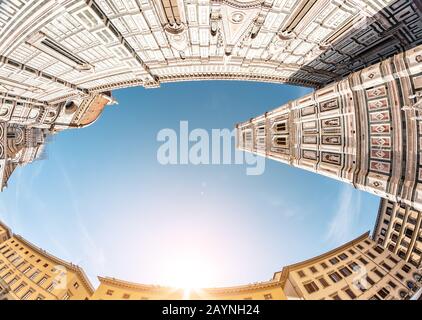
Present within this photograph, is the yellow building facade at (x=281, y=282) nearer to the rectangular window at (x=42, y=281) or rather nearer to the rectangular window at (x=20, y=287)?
the rectangular window at (x=20, y=287)

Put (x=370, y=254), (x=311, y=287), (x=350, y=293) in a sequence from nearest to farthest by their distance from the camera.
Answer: (x=350, y=293), (x=311, y=287), (x=370, y=254)

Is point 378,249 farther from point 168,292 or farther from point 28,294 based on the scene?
point 28,294

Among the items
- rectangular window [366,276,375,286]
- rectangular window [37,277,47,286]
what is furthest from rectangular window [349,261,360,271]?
rectangular window [37,277,47,286]

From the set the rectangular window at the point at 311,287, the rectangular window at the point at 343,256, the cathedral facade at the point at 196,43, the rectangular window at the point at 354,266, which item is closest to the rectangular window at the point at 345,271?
the rectangular window at the point at 354,266

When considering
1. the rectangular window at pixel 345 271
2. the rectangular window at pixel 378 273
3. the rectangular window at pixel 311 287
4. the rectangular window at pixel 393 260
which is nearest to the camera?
the rectangular window at pixel 311 287

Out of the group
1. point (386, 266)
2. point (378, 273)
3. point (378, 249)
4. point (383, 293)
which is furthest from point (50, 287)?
point (378, 249)
